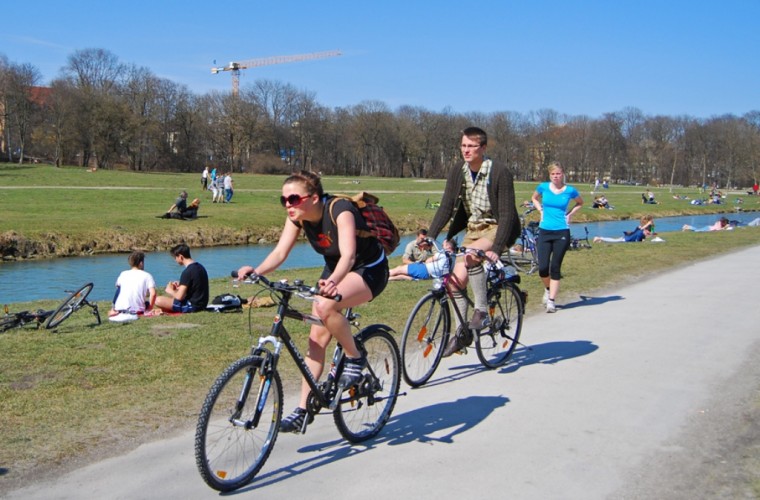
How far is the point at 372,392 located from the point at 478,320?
1884mm

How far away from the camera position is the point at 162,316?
9969 mm

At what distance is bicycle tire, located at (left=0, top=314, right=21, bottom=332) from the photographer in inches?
360

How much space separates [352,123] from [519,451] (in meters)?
110

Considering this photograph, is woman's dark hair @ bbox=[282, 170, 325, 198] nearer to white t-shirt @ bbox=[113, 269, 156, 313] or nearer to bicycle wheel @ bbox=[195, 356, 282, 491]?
bicycle wheel @ bbox=[195, 356, 282, 491]

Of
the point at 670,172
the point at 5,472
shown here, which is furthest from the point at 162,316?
the point at 670,172

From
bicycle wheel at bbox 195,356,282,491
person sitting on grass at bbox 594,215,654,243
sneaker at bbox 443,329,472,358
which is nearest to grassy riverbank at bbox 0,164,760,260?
person sitting on grass at bbox 594,215,654,243

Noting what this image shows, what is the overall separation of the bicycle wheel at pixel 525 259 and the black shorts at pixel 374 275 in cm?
877

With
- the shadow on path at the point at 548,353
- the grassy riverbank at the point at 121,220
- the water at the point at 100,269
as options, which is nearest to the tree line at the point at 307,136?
the grassy riverbank at the point at 121,220

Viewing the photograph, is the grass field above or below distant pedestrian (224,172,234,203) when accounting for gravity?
below

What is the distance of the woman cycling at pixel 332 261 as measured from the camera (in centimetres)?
461

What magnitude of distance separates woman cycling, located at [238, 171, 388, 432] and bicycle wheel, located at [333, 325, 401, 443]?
14 cm

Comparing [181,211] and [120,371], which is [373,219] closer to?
[120,371]

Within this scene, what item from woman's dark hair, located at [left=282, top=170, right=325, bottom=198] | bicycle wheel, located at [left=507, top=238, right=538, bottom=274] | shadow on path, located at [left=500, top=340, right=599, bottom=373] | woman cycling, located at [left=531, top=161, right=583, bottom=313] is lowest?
→ bicycle wheel, located at [left=507, top=238, right=538, bottom=274]

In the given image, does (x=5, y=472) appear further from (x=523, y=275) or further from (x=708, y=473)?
(x=523, y=275)
